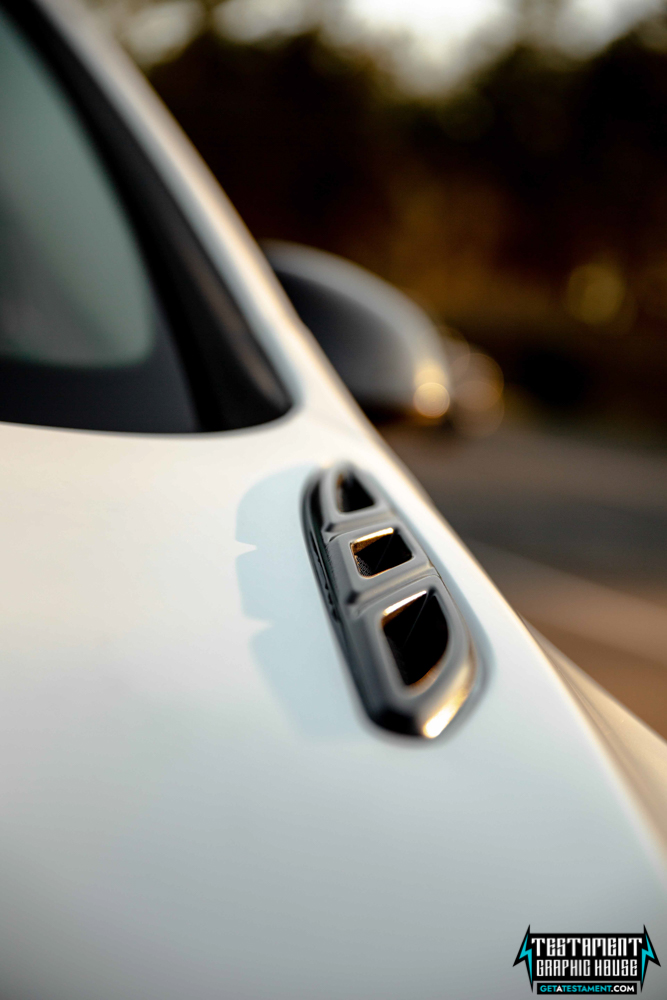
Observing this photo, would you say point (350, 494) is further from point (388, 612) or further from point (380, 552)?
point (388, 612)

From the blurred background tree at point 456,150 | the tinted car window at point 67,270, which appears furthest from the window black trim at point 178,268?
the blurred background tree at point 456,150

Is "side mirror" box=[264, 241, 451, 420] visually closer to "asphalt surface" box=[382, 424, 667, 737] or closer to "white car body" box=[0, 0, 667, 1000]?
"asphalt surface" box=[382, 424, 667, 737]

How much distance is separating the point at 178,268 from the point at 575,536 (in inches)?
209

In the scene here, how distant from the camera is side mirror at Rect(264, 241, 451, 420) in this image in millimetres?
1410

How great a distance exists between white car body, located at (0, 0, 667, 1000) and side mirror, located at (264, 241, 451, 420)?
1.97 feet

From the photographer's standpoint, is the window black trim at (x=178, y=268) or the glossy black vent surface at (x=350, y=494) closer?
the glossy black vent surface at (x=350, y=494)

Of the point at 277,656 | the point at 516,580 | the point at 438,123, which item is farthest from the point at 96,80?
the point at 438,123

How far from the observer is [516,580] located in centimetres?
498

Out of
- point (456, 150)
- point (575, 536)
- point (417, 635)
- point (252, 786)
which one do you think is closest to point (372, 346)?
point (417, 635)

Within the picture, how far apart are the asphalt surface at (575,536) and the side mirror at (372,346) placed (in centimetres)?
6

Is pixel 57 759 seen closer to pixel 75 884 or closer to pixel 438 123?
pixel 75 884

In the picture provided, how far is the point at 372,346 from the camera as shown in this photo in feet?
4.68

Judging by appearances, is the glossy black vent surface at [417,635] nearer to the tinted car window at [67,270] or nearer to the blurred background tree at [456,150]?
the tinted car window at [67,270]

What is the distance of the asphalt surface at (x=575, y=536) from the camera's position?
3.70 m
